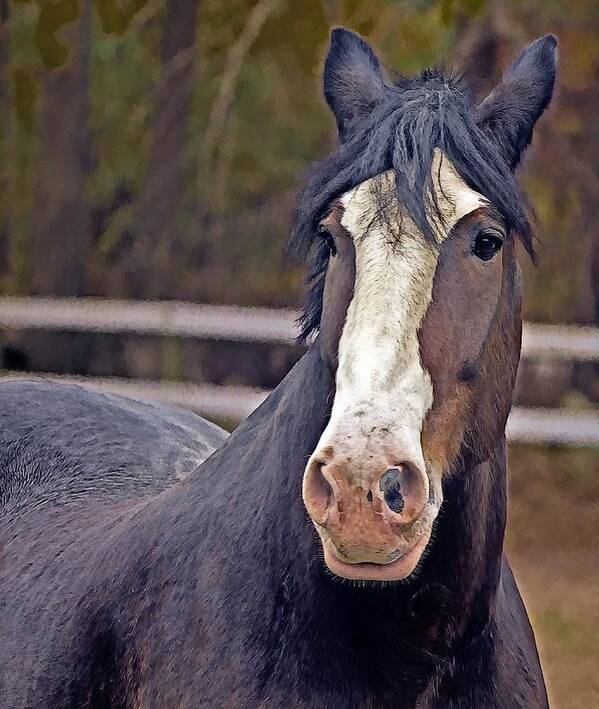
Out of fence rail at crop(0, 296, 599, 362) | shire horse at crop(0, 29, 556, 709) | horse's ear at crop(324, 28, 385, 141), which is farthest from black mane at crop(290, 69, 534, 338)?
fence rail at crop(0, 296, 599, 362)

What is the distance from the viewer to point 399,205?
83.7 inches

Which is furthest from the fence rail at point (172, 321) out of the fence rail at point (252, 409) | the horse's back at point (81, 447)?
the horse's back at point (81, 447)

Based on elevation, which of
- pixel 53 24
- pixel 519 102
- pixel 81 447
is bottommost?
pixel 81 447

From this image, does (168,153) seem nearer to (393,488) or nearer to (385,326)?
(385,326)

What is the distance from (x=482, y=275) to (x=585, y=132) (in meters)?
7.79

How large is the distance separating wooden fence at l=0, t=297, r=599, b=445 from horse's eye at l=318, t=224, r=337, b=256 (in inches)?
226

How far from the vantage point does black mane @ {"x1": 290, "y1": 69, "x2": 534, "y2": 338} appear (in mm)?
2135

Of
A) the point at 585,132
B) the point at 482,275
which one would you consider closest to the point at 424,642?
the point at 482,275

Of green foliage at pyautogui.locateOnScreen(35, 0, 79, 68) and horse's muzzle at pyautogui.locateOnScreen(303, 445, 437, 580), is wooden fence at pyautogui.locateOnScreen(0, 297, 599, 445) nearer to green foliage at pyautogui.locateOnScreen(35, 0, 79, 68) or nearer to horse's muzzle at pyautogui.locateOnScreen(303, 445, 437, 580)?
green foliage at pyautogui.locateOnScreen(35, 0, 79, 68)

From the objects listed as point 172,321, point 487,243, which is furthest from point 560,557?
point 487,243

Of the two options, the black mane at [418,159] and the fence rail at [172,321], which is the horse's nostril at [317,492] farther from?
the fence rail at [172,321]

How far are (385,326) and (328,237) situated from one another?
0.32m

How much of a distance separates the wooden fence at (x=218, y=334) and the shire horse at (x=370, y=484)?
551 cm

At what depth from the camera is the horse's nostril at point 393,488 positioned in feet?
6.18
